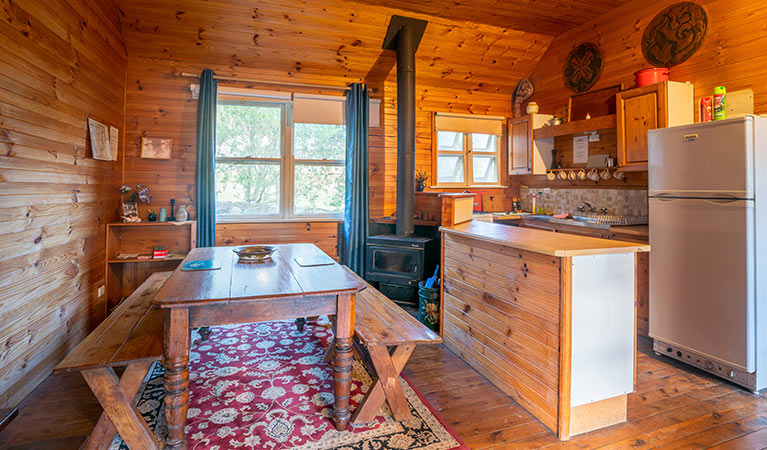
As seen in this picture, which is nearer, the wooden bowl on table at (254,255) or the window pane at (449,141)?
the wooden bowl on table at (254,255)

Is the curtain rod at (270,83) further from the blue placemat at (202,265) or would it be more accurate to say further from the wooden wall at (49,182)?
the blue placemat at (202,265)

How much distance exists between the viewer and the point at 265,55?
4.22 meters

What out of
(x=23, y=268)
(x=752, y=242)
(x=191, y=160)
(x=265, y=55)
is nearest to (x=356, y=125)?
(x=265, y=55)

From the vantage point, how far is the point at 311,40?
4.16m

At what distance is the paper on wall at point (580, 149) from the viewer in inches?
174

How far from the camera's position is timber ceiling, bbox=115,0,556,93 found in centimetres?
374

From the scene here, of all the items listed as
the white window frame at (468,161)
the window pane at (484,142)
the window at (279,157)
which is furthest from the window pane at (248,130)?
the window pane at (484,142)

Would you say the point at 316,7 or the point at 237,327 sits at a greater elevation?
the point at 316,7

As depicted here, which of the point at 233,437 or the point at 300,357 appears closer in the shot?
the point at 233,437

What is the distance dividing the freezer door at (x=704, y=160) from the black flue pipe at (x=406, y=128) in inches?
83.4

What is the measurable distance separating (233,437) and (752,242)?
9.91ft

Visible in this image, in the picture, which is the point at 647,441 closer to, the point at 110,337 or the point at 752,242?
the point at 752,242

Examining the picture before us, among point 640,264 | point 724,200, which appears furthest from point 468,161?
point 724,200

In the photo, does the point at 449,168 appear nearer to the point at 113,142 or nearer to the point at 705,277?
the point at 705,277
